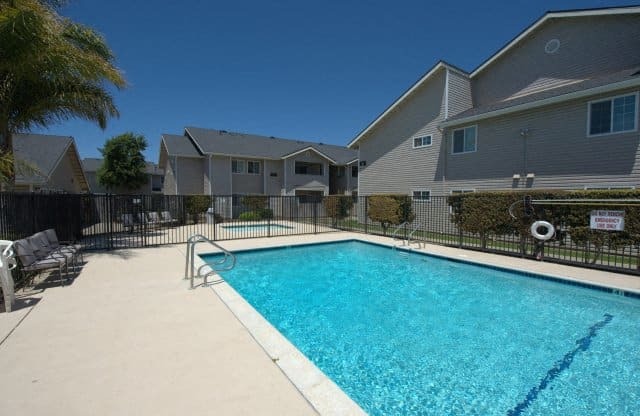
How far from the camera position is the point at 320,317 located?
575cm

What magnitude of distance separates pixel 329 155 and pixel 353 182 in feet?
11.9

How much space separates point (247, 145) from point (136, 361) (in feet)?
78.8

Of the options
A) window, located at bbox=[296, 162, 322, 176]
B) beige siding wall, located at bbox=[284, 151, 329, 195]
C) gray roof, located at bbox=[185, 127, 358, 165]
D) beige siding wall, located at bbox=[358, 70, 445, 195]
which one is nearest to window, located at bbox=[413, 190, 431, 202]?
beige siding wall, located at bbox=[358, 70, 445, 195]

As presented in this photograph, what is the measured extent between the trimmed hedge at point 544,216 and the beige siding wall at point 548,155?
9.54 feet

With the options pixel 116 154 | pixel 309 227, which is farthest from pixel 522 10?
pixel 116 154

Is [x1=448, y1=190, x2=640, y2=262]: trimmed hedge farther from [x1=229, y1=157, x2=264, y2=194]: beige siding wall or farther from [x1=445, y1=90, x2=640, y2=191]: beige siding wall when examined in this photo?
[x1=229, y1=157, x2=264, y2=194]: beige siding wall

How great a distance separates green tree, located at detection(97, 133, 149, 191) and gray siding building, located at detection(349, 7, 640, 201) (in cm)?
2681

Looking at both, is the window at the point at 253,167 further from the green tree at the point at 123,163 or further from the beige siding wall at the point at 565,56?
the beige siding wall at the point at 565,56

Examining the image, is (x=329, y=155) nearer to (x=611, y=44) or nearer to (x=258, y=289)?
(x=611, y=44)

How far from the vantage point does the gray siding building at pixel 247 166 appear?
23.0 metres

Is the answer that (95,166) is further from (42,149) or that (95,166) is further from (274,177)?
(274,177)

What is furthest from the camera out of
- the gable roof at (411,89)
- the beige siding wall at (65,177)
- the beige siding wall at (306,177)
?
the beige siding wall at (306,177)

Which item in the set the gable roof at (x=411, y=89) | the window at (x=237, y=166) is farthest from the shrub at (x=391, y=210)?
the window at (x=237, y=166)

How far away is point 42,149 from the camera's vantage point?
733 inches
